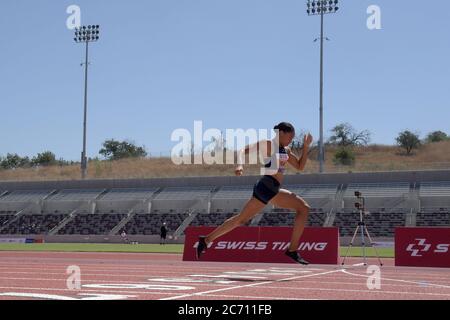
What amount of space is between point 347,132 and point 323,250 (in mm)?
95643

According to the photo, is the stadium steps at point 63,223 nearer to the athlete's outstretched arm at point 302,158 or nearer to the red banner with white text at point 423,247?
the red banner with white text at point 423,247

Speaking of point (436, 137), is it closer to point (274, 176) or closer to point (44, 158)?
point (44, 158)

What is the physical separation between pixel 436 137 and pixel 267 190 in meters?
112

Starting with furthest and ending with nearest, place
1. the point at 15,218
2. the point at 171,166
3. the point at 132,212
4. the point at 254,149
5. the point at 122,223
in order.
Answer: the point at 171,166, the point at 15,218, the point at 132,212, the point at 122,223, the point at 254,149

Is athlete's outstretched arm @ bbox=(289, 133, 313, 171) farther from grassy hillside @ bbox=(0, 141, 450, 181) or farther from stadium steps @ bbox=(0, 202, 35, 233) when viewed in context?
grassy hillside @ bbox=(0, 141, 450, 181)

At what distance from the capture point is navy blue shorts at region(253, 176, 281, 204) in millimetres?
9297

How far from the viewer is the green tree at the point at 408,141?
4188 inches

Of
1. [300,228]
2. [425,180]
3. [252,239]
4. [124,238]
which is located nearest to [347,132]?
[425,180]

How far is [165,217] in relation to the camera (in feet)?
179

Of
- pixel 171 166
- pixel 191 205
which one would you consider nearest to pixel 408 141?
pixel 171 166

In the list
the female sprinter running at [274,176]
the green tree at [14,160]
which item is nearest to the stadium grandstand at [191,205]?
the female sprinter running at [274,176]

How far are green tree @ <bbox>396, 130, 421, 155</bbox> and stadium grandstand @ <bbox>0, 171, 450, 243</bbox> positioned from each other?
184ft

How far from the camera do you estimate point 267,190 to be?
30.5ft

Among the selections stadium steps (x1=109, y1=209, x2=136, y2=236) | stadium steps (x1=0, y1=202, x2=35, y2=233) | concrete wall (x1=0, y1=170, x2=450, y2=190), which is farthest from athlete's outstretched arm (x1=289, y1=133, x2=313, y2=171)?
stadium steps (x1=0, y1=202, x2=35, y2=233)
